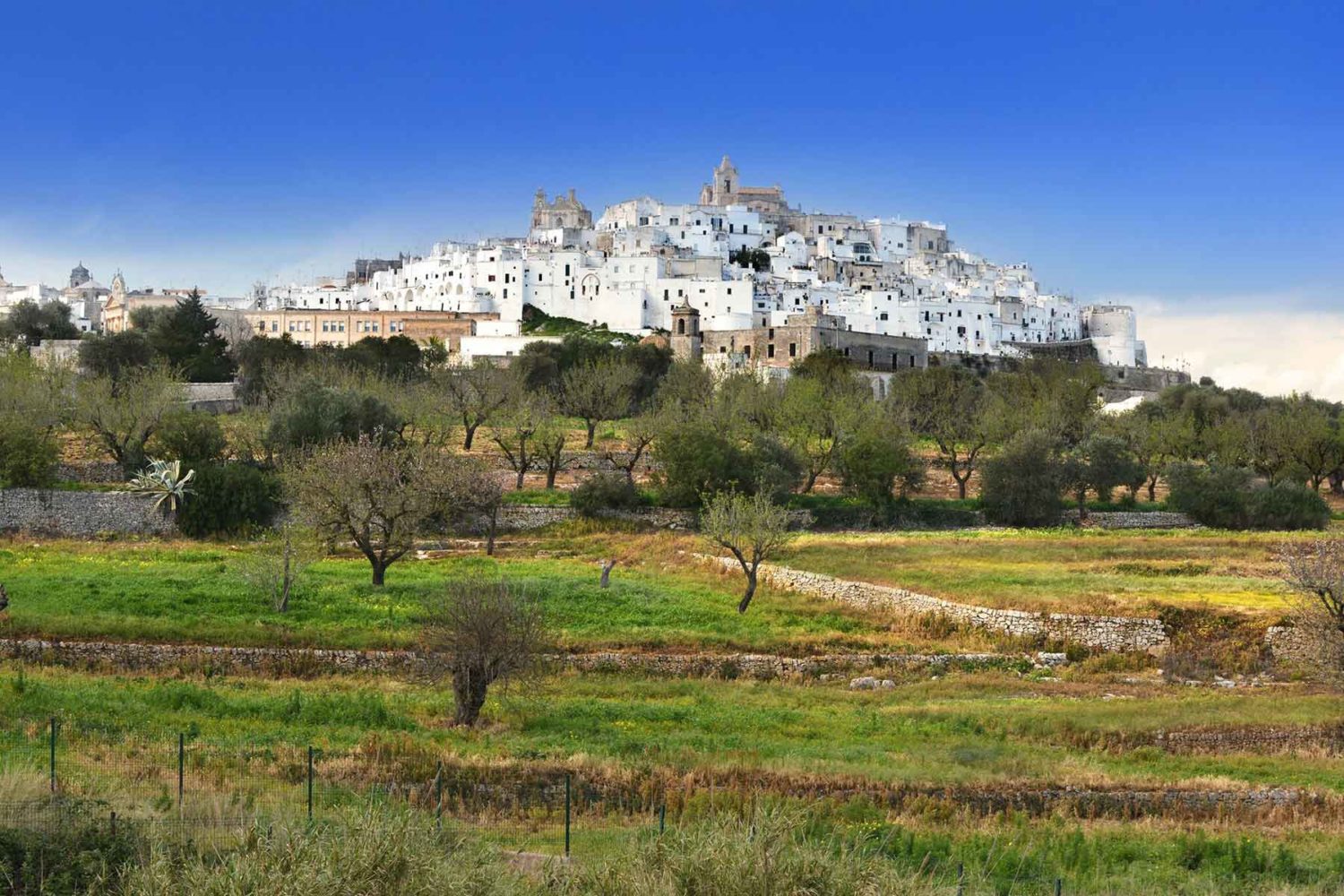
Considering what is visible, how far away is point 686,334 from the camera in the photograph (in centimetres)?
10631

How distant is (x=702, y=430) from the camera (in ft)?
184

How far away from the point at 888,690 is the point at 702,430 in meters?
28.5

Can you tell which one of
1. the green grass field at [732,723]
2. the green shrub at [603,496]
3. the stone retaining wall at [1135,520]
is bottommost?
the green grass field at [732,723]

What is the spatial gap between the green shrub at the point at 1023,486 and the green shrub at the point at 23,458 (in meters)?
35.6

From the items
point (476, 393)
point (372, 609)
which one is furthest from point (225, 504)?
point (476, 393)

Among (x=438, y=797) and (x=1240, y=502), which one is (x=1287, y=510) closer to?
(x=1240, y=502)

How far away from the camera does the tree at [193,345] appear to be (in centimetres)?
8581

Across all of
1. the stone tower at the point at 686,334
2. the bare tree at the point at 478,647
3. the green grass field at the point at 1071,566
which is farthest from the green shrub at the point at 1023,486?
the stone tower at the point at 686,334

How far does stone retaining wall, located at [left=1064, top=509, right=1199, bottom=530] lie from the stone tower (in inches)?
1826

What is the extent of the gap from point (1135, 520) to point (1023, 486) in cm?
599

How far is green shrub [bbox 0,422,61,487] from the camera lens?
50188mm

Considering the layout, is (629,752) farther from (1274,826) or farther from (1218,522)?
(1218,522)

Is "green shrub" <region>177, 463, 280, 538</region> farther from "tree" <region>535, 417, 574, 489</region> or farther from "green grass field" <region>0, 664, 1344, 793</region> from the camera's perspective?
"green grass field" <region>0, 664, 1344, 793</region>

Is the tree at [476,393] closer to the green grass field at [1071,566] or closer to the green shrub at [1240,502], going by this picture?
the green grass field at [1071,566]
